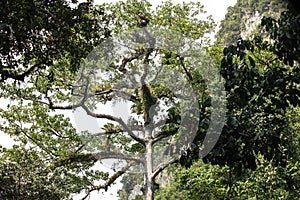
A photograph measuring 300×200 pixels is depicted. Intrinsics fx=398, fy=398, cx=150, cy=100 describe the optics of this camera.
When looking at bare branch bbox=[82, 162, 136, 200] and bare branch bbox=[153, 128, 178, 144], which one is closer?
bare branch bbox=[153, 128, 178, 144]

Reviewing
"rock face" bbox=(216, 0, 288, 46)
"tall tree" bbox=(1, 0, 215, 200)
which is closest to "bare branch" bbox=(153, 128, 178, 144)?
"tall tree" bbox=(1, 0, 215, 200)

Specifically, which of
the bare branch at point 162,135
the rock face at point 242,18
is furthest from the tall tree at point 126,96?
the rock face at point 242,18

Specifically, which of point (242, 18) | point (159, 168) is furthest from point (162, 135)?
point (242, 18)

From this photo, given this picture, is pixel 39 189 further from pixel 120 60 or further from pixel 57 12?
pixel 57 12

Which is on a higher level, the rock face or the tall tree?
the rock face

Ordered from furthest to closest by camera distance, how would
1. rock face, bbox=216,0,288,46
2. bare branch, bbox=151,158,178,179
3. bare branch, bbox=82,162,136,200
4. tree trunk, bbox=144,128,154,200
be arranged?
rock face, bbox=216,0,288,46, bare branch, bbox=82,162,136,200, bare branch, bbox=151,158,178,179, tree trunk, bbox=144,128,154,200

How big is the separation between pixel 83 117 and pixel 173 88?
3.31 metres

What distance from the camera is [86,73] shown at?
13.1m

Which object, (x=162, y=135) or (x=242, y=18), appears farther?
(x=242, y=18)

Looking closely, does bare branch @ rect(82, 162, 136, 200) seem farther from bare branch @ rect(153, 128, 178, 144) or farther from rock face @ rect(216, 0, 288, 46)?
rock face @ rect(216, 0, 288, 46)

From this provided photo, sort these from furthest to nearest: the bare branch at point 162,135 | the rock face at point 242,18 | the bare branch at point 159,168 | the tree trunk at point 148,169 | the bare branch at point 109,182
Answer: the rock face at point 242,18 < the bare branch at point 109,182 < the bare branch at point 162,135 < the bare branch at point 159,168 < the tree trunk at point 148,169

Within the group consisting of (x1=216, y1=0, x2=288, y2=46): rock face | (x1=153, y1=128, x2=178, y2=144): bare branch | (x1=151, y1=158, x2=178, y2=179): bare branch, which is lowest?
(x1=151, y1=158, x2=178, y2=179): bare branch

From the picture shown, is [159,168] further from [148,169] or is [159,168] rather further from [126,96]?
[126,96]

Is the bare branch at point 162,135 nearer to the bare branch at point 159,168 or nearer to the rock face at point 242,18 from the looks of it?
the bare branch at point 159,168
